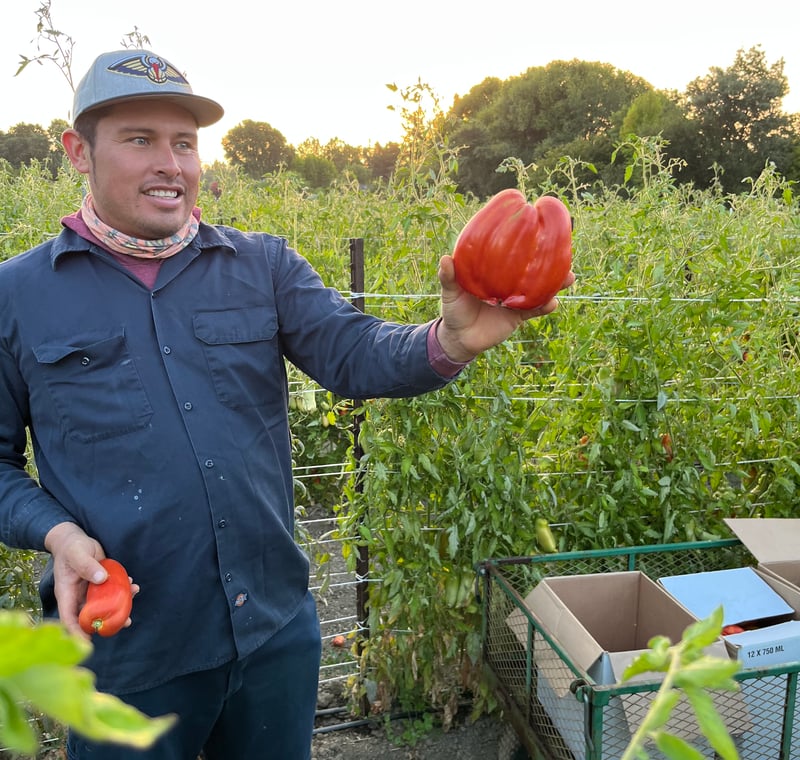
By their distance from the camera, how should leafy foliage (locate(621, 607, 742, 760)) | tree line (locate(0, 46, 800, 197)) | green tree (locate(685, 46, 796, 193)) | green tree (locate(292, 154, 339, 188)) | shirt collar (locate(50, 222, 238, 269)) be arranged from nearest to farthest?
leafy foliage (locate(621, 607, 742, 760)) < shirt collar (locate(50, 222, 238, 269)) < tree line (locate(0, 46, 800, 197)) < green tree (locate(685, 46, 796, 193)) < green tree (locate(292, 154, 339, 188))

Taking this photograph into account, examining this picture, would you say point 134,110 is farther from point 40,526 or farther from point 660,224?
point 660,224

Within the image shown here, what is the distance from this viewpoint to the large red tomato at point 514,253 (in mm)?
1338

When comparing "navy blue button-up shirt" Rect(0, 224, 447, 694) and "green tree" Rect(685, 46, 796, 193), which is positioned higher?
"green tree" Rect(685, 46, 796, 193)

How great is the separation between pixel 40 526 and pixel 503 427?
1356mm

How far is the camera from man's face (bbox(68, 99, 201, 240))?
1.41m

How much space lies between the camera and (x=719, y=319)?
230cm

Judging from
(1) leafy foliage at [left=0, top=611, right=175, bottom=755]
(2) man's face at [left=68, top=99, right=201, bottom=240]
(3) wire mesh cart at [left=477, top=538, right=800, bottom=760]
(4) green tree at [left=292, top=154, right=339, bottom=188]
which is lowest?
(3) wire mesh cart at [left=477, top=538, right=800, bottom=760]

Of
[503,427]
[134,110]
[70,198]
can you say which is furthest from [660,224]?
[70,198]

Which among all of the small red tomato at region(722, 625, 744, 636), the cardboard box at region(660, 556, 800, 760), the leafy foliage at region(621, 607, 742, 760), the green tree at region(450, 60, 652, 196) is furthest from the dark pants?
the green tree at region(450, 60, 652, 196)

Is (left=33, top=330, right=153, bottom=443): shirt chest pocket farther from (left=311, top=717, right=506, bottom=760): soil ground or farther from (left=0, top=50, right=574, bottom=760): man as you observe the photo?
(left=311, top=717, right=506, bottom=760): soil ground

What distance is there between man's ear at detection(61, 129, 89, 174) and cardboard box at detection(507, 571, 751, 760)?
1509 millimetres

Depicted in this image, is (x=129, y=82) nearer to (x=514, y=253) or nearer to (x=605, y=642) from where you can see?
(x=514, y=253)

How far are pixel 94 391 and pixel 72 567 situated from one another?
34cm

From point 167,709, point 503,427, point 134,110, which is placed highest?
point 134,110
